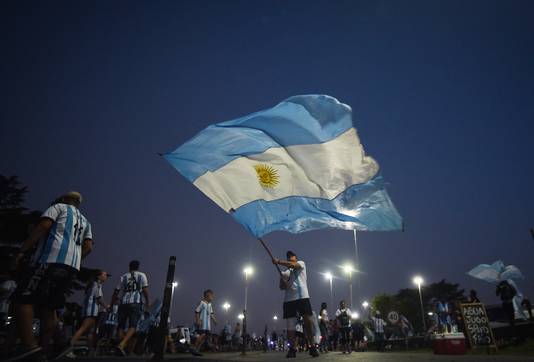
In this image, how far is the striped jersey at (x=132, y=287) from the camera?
904 cm

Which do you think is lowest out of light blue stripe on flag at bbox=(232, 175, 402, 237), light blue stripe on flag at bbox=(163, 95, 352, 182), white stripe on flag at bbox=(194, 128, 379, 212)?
light blue stripe on flag at bbox=(232, 175, 402, 237)

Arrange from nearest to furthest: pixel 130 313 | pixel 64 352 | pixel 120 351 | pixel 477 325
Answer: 1. pixel 64 352
2. pixel 120 351
3. pixel 130 313
4. pixel 477 325

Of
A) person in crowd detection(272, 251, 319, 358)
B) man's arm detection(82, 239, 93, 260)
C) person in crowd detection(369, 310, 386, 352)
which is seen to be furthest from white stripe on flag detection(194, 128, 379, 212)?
person in crowd detection(369, 310, 386, 352)

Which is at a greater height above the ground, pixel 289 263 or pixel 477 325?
pixel 289 263

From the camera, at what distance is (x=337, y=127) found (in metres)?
8.10

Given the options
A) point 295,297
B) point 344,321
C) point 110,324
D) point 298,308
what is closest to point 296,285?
point 295,297

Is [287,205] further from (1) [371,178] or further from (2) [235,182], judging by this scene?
(1) [371,178]

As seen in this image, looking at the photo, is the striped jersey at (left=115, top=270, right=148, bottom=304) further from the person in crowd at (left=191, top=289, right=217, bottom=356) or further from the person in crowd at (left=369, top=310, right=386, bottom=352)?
the person in crowd at (left=369, top=310, right=386, bottom=352)

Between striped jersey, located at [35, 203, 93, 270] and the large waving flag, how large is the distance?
341 centimetres

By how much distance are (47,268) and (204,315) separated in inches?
320

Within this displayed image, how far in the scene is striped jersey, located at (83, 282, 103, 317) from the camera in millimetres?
9375

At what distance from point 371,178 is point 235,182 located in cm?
314

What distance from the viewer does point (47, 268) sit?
13.1ft

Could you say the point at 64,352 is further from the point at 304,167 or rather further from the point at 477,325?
the point at 477,325
